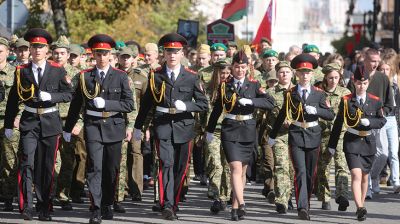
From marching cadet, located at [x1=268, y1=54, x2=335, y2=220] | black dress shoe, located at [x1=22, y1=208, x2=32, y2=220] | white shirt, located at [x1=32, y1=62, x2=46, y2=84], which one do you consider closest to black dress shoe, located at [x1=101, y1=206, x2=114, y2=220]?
black dress shoe, located at [x1=22, y1=208, x2=32, y2=220]

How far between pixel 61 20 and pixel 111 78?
13.7 metres

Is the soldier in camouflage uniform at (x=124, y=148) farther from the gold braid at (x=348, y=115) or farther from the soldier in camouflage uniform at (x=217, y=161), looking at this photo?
the gold braid at (x=348, y=115)

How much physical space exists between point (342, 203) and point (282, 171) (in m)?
0.92

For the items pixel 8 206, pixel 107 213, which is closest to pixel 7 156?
pixel 8 206

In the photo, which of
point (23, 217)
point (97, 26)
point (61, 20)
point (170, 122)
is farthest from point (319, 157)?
point (97, 26)

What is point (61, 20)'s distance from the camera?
27.0 meters

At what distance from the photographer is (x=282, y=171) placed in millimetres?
14906

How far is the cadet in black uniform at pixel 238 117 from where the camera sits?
13906 millimetres

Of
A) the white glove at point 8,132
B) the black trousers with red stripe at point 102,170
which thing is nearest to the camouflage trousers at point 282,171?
the black trousers with red stripe at point 102,170

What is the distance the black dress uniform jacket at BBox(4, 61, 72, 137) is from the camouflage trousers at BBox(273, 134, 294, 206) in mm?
2881

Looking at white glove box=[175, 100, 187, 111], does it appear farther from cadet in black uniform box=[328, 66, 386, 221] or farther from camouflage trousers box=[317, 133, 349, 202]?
camouflage trousers box=[317, 133, 349, 202]

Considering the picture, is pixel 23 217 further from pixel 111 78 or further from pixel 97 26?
pixel 97 26

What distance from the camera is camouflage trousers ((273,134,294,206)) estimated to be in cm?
1484

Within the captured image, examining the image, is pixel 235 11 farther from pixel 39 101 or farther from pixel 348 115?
pixel 39 101
